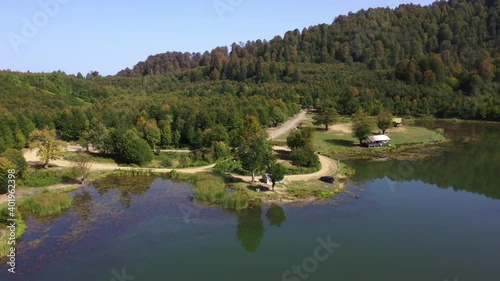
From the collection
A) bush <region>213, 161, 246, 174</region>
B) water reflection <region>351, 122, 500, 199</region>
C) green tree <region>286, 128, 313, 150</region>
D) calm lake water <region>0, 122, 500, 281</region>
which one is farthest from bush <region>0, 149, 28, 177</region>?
water reflection <region>351, 122, 500, 199</region>

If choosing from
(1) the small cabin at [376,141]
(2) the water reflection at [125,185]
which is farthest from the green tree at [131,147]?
(1) the small cabin at [376,141]

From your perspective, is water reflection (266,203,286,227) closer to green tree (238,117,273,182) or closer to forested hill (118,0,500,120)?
green tree (238,117,273,182)

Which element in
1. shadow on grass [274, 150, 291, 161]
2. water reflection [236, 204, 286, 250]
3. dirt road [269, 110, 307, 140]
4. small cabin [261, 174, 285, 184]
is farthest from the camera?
dirt road [269, 110, 307, 140]

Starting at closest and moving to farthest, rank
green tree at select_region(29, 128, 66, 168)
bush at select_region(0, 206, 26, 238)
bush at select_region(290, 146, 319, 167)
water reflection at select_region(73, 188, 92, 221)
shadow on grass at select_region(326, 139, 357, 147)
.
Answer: bush at select_region(0, 206, 26, 238)
water reflection at select_region(73, 188, 92, 221)
green tree at select_region(29, 128, 66, 168)
bush at select_region(290, 146, 319, 167)
shadow on grass at select_region(326, 139, 357, 147)

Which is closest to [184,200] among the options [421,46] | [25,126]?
[25,126]

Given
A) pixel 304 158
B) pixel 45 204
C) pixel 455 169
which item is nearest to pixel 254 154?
pixel 304 158

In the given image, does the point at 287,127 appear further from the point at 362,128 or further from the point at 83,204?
the point at 83,204
